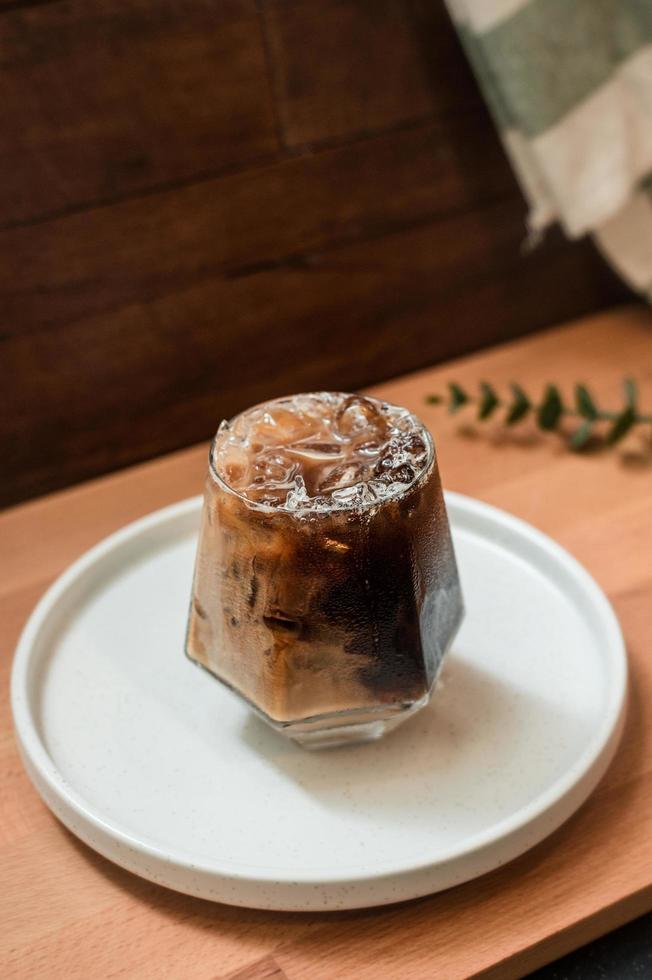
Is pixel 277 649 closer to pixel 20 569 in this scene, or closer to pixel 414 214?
pixel 20 569

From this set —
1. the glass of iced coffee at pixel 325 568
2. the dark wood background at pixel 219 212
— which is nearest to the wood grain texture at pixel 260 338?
the dark wood background at pixel 219 212

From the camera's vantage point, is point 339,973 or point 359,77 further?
point 359,77

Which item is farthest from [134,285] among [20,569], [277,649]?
[277,649]

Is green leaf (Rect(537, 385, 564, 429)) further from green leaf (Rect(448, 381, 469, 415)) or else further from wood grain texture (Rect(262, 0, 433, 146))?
wood grain texture (Rect(262, 0, 433, 146))

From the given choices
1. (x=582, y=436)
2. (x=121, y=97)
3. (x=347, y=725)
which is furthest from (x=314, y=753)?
(x=121, y=97)

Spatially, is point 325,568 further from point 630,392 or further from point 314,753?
point 630,392

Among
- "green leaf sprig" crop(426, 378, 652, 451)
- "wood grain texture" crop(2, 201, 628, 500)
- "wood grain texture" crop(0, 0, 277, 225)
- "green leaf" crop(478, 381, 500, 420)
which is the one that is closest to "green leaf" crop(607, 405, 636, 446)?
"green leaf sprig" crop(426, 378, 652, 451)
